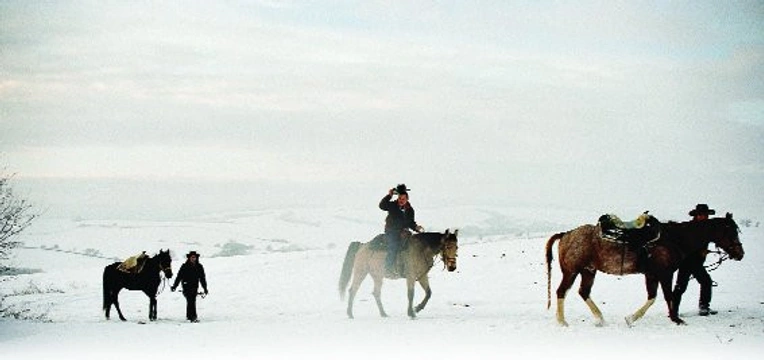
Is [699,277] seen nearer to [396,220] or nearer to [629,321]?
[629,321]

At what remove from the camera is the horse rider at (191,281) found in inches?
628

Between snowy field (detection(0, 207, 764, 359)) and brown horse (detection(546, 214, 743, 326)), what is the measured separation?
2.05ft

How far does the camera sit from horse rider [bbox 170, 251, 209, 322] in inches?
628

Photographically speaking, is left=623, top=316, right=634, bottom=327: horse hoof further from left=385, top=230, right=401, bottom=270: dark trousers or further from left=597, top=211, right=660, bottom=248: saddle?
left=385, top=230, right=401, bottom=270: dark trousers

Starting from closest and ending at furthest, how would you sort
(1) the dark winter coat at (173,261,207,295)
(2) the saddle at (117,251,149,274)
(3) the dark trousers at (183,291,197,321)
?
(3) the dark trousers at (183,291,197,321)
(1) the dark winter coat at (173,261,207,295)
(2) the saddle at (117,251,149,274)

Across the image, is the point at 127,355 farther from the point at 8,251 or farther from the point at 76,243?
the point at 76,243

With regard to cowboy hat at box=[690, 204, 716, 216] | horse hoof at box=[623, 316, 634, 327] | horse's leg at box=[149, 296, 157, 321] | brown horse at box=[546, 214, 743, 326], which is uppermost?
cowboy hat at box=[690, 204, 716, 216]

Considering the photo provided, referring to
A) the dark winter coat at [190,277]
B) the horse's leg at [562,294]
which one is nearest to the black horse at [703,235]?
the horse's leg at [562,294]

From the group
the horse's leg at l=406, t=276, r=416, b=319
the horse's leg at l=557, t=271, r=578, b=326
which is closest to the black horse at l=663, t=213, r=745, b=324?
the horse's leg at l=557, t=271, r=578, b=326

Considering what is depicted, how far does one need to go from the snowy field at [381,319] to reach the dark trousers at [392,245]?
1.29 m

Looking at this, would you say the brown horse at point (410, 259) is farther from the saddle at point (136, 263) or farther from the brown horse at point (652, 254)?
the saddle at point (136, 263)

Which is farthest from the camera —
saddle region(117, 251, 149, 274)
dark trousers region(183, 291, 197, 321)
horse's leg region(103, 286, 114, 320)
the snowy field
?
horse's leg region(103, 286, 114, 320)

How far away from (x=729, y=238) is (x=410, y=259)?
6.55 meters

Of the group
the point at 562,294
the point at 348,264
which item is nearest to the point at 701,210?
the point at 562,294
